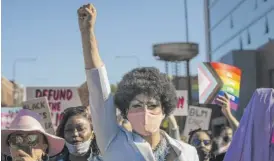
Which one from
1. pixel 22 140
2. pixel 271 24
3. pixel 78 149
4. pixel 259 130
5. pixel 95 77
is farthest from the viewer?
pixel 271 24

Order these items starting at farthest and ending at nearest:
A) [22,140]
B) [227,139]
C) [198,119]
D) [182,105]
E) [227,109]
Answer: [182,105] → [198,119] → [227,139] → [227,109] → [22,140]

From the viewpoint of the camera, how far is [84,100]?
20.6ft

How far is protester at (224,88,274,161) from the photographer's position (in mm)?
3656

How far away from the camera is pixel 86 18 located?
312 centimetres

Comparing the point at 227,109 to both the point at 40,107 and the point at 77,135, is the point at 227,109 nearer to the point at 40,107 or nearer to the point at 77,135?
the point at 77,135

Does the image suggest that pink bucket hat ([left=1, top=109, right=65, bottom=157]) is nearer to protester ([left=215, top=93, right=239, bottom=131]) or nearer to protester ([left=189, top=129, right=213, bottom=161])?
protester ([left=215, top=93, right=239, bottom=131])

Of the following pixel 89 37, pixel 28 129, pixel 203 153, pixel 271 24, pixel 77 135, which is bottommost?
pixel 203 153

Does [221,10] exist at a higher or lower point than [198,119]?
higher

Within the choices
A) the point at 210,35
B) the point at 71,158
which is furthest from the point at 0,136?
the point at 210,35

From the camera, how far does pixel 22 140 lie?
12.5 ft

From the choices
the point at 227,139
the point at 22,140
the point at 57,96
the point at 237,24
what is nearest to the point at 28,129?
the point at 22,140

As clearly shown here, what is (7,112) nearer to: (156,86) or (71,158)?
(71,158)

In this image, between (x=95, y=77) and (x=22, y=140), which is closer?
(x=95, y=77)

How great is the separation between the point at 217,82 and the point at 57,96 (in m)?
5.59
